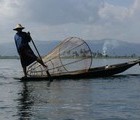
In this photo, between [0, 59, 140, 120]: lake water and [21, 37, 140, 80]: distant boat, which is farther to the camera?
[21, 37, 140, 80]: distant boat

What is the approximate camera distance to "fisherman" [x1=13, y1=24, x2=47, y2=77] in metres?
33.3

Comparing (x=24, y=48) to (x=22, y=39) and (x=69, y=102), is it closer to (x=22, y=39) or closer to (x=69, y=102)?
(x=22, y=39)

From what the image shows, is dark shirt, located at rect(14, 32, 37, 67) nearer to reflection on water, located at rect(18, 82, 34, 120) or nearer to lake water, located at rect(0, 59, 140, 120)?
lake water, located at rect(0, 59, 140, 120)

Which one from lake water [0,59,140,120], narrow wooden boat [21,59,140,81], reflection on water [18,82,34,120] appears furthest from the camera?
narrow wooden boat [21,59,140,81]

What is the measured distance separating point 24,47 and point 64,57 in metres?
4.45

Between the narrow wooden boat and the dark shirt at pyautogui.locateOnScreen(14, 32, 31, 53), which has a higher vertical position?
the dark shirt at pyautogui.locateOnScreen(14, 32, 31, 53)

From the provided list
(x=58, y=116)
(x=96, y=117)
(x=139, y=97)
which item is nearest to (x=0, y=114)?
(x=58, y=116)

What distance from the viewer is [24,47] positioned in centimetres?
3375

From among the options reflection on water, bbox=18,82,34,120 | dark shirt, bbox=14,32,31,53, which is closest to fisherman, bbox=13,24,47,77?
dark shirt, bbox=14,32,31,53

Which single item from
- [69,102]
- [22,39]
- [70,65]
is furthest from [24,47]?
[69,102]

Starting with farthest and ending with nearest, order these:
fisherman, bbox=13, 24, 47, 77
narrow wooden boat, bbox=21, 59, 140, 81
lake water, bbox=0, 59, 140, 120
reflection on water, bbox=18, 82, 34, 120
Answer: narrow wooden boat, bbox=21, 59, 140, 81, fisherman, bbox=13, 24, 47, 77, reflection on water, bbox=18, 82, 34, 120, lake water, bbox=0, 59, 140, 120

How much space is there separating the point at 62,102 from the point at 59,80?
13.1m

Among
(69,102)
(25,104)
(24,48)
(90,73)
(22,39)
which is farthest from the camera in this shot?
(90,73)

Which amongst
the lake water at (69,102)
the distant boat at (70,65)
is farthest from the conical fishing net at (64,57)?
the lake water at (69,102)
